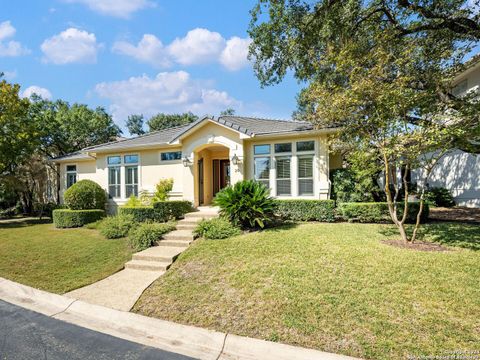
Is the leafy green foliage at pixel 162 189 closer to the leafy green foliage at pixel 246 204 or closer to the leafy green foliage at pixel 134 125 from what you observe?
the leafy green foliage at pixel 246 204

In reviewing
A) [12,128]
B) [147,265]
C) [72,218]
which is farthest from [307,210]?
[12,128]

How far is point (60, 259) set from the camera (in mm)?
7727

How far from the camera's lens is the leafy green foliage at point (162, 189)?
42.5 ft

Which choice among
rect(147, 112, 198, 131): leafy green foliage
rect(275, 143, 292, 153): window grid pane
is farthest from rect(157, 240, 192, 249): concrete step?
rect(147, 112, 198, 131): leafy green foliage

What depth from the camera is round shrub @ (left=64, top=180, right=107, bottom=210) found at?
533 inches

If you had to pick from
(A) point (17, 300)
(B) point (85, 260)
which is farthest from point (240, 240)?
(A) point (17, 300)

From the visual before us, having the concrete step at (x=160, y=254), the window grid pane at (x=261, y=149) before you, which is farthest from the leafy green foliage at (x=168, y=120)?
the concrete step at (x=160, y=254)

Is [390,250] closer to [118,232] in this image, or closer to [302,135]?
[302,135]

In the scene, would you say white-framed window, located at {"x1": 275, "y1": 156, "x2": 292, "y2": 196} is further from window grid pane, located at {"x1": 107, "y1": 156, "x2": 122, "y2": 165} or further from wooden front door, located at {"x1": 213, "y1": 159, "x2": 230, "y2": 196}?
window grid pane, located at {"x1": 107, "y1": 156, "x2": 122, "y2": 165}

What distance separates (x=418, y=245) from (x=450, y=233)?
2.00m

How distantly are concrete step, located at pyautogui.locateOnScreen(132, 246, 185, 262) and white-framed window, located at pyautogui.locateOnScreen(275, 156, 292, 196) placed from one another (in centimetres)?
582

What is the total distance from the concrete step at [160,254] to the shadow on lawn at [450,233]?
20.9ft

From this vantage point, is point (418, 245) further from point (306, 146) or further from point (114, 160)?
point (114, 160)

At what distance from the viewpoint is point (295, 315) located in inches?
162
